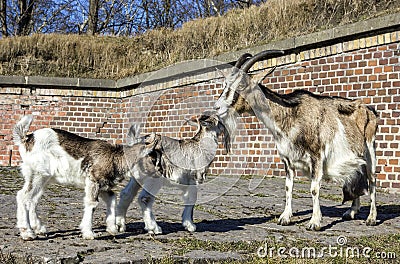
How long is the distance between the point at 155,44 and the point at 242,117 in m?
11.2

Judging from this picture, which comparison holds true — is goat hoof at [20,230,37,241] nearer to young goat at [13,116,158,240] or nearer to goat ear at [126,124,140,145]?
young goat at [13,116,158,240]

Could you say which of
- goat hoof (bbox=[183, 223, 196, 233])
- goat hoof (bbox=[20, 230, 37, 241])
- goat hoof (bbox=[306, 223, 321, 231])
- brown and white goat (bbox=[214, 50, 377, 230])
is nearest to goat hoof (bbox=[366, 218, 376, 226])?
brown and white goat (bbox=[214, 50, 377, 230])

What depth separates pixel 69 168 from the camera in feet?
17.6

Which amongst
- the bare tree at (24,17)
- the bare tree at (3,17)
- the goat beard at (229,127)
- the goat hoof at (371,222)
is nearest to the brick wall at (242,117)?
the goat beard at (229,127)

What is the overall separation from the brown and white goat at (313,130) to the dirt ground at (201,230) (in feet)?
1.52

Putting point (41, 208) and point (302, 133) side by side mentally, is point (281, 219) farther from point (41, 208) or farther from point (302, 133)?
point (41, 208)

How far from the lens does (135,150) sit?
18.3ft

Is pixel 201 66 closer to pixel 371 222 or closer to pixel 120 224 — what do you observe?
pixel 371 222

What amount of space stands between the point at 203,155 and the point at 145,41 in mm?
12710

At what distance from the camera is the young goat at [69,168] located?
206 inches

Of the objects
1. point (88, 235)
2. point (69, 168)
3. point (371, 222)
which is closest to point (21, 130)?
point (69, 168)

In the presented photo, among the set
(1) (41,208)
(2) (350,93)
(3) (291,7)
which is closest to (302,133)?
(1) (41,208)

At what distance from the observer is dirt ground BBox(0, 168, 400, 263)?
4.66m

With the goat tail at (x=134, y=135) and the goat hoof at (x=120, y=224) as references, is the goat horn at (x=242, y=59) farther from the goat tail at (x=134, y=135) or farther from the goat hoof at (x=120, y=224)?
the goat hoof at (x=120, y=224)
